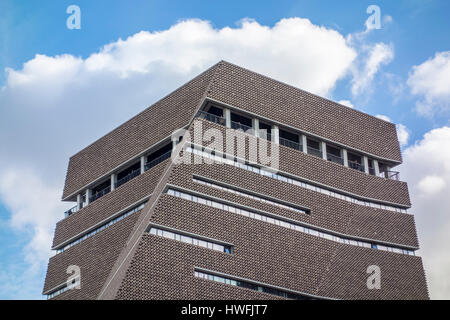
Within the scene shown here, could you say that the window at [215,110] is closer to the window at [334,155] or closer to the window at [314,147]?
the window at [314,147]

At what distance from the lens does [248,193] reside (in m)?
76.7

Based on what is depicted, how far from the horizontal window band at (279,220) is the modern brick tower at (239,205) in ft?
0.42

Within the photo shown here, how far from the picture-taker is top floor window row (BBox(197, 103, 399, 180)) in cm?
7956

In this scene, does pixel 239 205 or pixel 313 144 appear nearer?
pixel 239 205

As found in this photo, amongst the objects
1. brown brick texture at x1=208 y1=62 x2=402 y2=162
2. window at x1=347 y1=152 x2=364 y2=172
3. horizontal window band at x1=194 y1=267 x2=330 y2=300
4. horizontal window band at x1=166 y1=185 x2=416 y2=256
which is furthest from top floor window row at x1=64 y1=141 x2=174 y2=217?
window at x1=347 y1=152 x2=364 y2=172

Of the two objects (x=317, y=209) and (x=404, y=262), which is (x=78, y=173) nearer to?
(x=317, y=209)

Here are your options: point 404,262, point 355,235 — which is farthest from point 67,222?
point 404,262

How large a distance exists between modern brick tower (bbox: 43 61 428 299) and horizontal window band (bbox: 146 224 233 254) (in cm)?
11

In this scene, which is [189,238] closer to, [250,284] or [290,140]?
[250,284]

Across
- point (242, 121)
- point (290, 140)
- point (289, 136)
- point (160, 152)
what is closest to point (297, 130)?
point (289, 136)

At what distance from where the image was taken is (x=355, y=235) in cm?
8294

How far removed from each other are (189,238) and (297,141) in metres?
20.4

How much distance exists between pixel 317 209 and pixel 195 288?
18.8 meters
